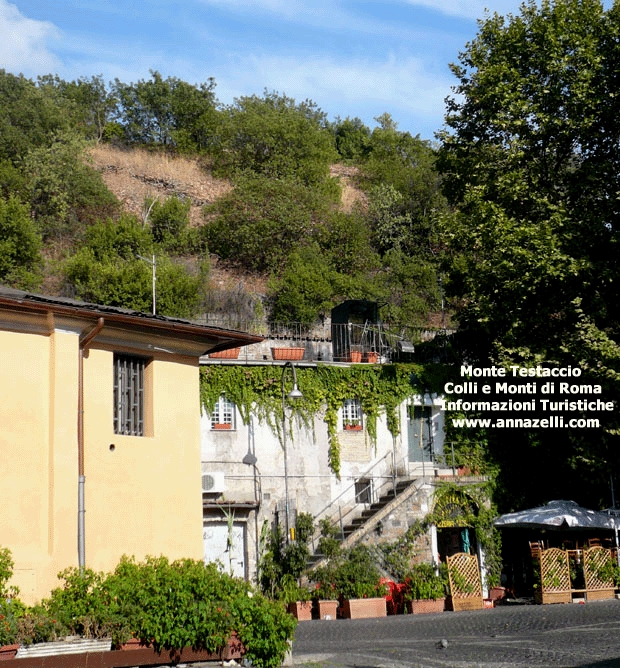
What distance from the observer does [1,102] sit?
49.3 meters

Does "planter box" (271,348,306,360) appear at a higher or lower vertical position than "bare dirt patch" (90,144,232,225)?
lower

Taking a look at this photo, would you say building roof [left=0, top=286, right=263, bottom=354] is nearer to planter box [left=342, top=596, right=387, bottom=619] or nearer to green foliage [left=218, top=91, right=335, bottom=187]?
planter box [left=342, top=596, right=387, bottom=619]

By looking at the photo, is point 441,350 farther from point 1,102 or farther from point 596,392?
point 1,102

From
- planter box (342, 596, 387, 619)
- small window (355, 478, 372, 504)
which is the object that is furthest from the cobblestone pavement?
small window (355, 478, 372, 504)

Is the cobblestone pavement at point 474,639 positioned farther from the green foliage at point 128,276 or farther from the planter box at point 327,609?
the green foliage at point 128,276

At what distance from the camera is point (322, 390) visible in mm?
27203

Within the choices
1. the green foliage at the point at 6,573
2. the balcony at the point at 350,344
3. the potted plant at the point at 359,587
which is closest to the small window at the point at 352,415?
the balcony at the point at 350,344

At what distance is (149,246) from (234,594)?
29.1 m

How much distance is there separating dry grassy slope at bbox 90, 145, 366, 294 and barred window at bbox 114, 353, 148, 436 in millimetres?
33872

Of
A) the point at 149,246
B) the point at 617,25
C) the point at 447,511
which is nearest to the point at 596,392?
the point at 447,511

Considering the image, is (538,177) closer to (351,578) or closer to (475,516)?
(475,516)

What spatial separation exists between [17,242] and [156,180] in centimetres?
1662

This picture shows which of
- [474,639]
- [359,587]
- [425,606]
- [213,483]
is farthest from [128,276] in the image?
[474,639]

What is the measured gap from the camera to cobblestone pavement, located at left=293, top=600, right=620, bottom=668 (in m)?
12.6
